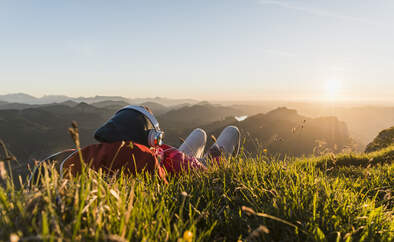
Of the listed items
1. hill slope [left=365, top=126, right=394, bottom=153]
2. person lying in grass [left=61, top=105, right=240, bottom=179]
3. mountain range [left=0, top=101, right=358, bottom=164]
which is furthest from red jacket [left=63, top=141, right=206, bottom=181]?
mountain range [left=0, top=101, right=358, bottom=164]

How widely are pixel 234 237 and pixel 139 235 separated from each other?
0.76 metres

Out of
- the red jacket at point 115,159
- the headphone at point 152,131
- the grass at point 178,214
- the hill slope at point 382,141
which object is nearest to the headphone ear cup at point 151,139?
the headphone at point 152,131

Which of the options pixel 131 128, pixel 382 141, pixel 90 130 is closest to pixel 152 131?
pixel 131 128

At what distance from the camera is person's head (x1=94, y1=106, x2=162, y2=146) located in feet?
10.6

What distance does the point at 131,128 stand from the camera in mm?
3426

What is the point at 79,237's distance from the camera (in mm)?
1083

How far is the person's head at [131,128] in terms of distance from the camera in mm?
3230

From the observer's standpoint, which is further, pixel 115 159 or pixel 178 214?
pixel 115 159

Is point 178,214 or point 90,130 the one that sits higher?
point 178,214

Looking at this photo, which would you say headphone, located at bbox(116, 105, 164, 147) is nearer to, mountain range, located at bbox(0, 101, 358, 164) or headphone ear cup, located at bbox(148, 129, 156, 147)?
headphone ear cup, located at bbox(148, 129, 156, 147)

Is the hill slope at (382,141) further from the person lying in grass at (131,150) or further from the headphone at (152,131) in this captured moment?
the headphone at (152,131)

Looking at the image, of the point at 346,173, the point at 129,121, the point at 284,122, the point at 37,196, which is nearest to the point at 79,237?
the point at 37,196

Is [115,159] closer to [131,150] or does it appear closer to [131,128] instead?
[131,150]

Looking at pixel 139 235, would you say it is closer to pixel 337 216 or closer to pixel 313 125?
pixel 337 216
